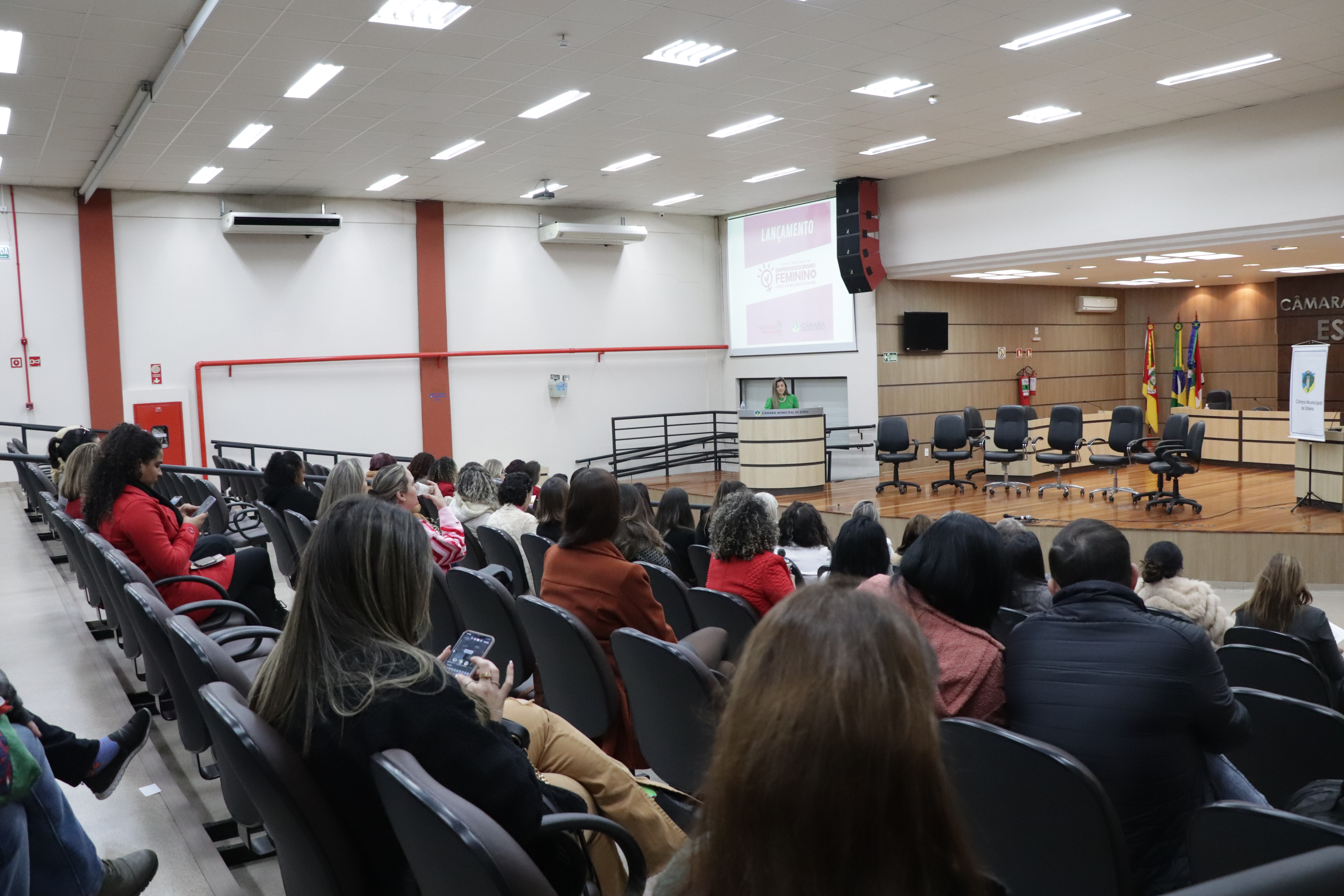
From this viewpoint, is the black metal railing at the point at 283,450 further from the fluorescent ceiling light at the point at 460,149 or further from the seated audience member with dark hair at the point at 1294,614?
the seated audience member with dark hair at the point at 1294,614

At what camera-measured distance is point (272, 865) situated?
8.25ft

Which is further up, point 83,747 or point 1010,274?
point 1010,274

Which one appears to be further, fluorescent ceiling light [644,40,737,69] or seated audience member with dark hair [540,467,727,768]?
fluorescent ceiling light [644,40,737,69]

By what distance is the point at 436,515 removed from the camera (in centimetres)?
497

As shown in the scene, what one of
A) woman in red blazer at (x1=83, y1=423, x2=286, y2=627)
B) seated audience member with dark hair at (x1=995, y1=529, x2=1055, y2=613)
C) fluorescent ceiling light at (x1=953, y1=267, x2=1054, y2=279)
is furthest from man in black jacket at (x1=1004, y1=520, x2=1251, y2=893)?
fluorescent ceiling light at (x1=953, y1=267, x2=1054, y2=279)

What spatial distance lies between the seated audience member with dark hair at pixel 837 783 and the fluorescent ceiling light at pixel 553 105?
8.00 meters

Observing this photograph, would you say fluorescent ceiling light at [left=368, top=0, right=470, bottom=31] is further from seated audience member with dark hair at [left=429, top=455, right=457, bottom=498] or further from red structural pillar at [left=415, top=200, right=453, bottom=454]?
red structural pillar at [left=415, top=200, right=453, bottom=454]

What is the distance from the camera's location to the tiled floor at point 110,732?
246cm

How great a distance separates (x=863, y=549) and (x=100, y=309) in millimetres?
10530

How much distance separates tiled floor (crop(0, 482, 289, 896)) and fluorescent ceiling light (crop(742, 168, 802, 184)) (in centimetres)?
836

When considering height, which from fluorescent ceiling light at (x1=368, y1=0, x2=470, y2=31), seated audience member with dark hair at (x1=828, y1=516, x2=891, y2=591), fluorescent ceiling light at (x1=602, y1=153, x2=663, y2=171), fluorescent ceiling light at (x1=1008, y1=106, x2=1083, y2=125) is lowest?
seated audience member with dark hair at (x1=828, y1=516, x2=891, y2=591)

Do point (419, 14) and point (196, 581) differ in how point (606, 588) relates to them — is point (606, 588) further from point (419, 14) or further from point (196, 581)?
point (419, 14)

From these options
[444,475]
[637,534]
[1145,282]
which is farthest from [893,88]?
[1145,282]

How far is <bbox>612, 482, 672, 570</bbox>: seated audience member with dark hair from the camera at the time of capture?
13.1 ft
